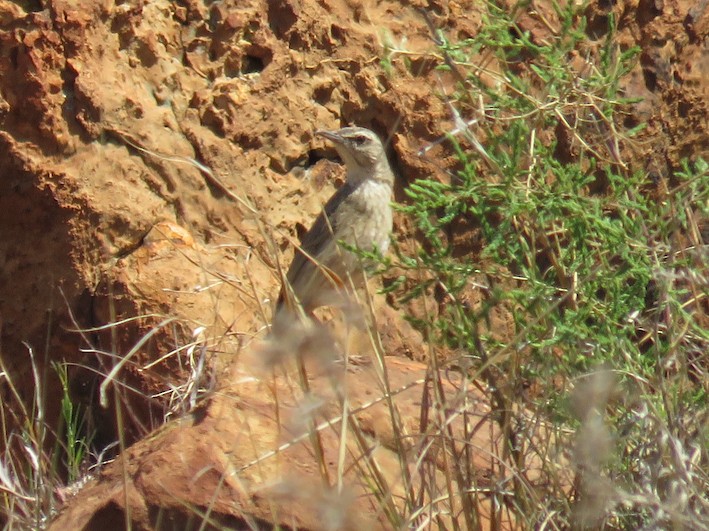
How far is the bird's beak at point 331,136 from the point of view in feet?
22.6

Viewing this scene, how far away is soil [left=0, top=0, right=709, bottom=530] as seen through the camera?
6.29 meters

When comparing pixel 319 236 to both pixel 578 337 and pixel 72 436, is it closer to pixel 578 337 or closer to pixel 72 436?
pixel 72 436

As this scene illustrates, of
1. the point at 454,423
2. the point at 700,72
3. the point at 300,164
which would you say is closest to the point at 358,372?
the point at 454,423

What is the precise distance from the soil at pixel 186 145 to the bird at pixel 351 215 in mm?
173

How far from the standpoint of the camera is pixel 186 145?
6754 mm

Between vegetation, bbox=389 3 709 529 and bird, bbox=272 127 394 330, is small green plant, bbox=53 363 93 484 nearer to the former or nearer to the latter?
bird, bbox=272 127 394 330

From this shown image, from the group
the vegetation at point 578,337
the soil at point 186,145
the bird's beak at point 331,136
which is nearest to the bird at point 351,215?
the bird's beak at point 331,136

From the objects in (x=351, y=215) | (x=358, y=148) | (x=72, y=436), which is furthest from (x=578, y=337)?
(x=351, y=215)

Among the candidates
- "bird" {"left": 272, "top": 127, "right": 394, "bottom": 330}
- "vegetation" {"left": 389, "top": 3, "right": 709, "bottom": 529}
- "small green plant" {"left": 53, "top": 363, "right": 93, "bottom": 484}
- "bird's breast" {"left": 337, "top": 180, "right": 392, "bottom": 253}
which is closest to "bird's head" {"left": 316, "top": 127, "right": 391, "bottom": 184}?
"bird" {"left": 272, "top": 127, "right": 394, "bottom": 330}

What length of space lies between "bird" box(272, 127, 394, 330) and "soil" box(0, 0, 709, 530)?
17cm

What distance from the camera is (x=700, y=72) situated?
24.9 ft

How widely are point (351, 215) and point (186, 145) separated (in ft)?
3.52

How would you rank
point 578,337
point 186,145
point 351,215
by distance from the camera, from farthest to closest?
1. point 351,215
2. point 186,145
3. point 578,337

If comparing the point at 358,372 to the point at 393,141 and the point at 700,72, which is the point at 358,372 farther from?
the point at 700,72
